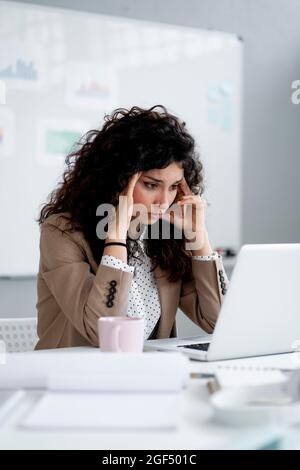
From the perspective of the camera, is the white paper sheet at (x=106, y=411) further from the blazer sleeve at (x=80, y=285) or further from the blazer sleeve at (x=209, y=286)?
the blazer sleeve at (x=209, y=286)

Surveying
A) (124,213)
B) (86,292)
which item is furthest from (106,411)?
(124,213)

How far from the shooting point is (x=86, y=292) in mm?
1579

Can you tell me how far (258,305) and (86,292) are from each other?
44 centimetres

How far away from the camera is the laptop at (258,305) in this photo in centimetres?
127

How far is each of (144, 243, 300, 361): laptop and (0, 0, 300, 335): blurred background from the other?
5.67 feet

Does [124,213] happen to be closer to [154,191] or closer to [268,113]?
[154,191]

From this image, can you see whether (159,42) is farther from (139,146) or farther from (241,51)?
(139,146)

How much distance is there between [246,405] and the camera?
0.86 m

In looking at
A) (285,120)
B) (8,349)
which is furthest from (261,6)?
(8,349)

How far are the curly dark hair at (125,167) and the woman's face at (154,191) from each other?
0.02 metres

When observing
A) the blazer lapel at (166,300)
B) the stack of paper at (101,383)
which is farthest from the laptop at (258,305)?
the blazer lapel at (166,300)

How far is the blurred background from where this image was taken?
2914 millimetres

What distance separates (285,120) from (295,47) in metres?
0.38
